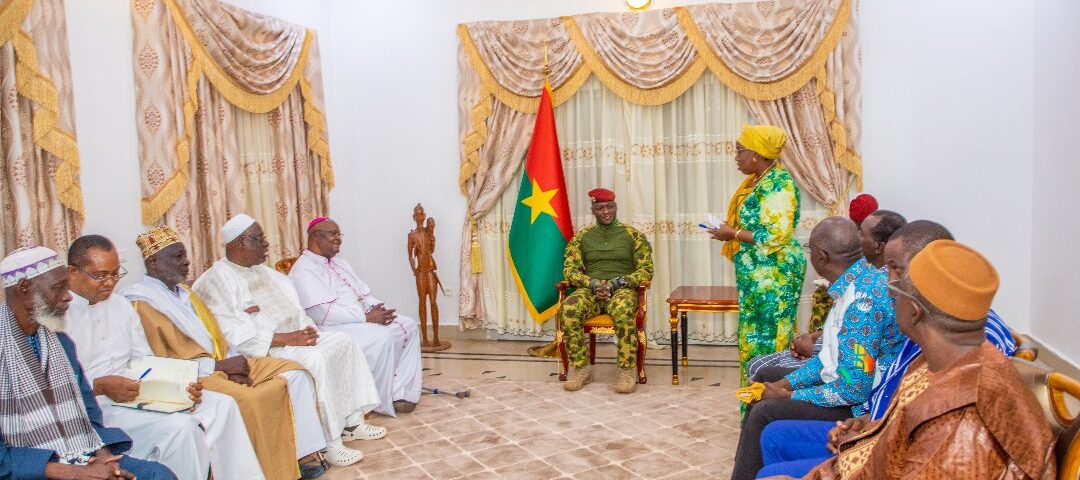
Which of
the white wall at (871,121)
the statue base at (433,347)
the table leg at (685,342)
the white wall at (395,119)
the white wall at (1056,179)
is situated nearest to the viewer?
the white wall at (871,121)

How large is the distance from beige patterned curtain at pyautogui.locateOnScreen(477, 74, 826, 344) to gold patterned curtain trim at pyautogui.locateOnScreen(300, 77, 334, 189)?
193 centimetres

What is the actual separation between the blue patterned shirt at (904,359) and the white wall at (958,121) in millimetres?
4012

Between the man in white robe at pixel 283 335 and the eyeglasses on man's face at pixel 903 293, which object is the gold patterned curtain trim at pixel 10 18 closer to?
the man in white robe at pixel 283 335

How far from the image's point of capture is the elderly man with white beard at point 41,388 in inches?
101

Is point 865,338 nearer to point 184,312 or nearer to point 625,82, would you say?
point 184,312

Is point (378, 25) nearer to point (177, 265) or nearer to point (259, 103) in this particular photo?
point (259, 103)

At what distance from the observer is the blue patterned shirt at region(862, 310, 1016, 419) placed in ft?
7.63

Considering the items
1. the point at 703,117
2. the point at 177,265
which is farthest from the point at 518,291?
the point at 177,265

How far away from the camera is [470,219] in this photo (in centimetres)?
696

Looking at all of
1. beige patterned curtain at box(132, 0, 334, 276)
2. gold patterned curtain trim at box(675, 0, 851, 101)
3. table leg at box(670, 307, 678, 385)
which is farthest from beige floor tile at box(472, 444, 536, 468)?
gold patterned curtain trim at box(675, 0, 851, 101)

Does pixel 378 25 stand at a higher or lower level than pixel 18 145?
higher

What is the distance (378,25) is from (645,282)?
3.39 m

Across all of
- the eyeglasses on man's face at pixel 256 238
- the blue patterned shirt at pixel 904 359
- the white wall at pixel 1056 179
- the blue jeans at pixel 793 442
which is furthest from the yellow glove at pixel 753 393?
the white wall at pixel 1056 179

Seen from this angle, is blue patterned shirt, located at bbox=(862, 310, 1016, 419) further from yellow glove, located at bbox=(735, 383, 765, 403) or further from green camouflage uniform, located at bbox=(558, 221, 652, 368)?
green camouflage uniform, located at bbox=(558, 221, 652, 368)
